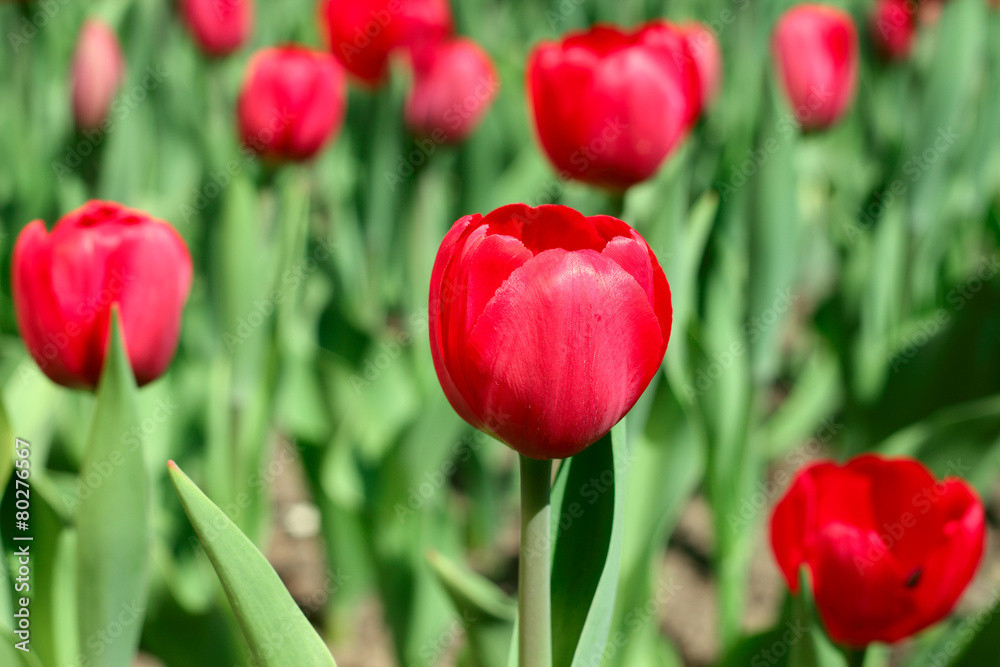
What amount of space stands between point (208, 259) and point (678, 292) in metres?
0.65

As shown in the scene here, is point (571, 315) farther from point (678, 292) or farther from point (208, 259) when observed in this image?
point (208, 259)

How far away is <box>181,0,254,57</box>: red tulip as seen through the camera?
1.69 metres

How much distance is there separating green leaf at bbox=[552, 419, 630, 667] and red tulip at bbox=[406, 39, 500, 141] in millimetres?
911

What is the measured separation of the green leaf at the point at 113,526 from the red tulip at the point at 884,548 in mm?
414

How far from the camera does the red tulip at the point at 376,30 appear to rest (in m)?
1.50

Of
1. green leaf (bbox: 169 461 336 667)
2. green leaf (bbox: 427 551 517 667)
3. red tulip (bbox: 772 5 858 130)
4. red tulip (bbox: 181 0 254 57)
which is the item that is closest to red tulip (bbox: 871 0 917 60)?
red tulip (bbox: 772 5 858 130)

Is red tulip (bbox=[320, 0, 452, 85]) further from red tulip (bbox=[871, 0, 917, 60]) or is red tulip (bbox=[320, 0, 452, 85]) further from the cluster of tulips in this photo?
red tulip (bbox=[871, 0, 917, 60])

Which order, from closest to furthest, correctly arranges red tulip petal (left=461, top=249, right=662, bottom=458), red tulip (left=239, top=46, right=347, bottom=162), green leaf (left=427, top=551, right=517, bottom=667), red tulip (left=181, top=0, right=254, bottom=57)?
red tulip petal (left=461, top=249, right=662, bottom=458) → green leaf (left=427, top=551, right=517, bottom=667) → red tulip (left=239, top=46, right=347, bottom=162) → red tulip (left=181, top=0, right=254, bottom=57)

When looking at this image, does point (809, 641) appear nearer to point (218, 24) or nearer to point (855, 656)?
point (855, 656)

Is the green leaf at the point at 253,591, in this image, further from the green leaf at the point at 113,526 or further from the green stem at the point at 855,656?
the green stem at the point at 855,656

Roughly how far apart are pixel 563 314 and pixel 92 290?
37 cm

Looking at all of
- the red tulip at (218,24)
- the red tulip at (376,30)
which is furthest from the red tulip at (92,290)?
the red tulip at (218,24)

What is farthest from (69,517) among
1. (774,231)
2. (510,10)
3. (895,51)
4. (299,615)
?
(510,10)

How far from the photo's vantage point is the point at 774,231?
45.3 inches
